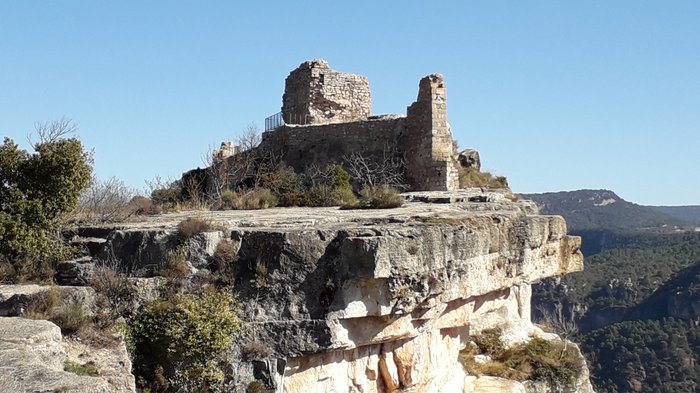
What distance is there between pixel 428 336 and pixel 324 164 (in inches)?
366

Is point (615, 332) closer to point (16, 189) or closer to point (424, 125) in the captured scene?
point (424, 125)

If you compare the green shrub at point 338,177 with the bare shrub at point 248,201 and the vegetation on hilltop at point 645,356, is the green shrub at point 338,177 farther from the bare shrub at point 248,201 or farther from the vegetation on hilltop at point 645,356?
the vegetation on hilltop at point 645,356

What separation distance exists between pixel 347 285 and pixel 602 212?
154514 mm

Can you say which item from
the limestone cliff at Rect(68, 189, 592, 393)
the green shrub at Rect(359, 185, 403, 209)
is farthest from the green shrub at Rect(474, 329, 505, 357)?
the limestone cliff at Rect(68, 189, 592, 393)

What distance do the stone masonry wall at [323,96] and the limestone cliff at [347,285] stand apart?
10654 mm

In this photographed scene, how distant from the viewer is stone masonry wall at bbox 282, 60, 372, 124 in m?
22.5

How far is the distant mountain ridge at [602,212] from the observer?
5723 inches

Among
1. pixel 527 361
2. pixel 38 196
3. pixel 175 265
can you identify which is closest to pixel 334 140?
pixel 527 361

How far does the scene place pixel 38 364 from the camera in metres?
6.81

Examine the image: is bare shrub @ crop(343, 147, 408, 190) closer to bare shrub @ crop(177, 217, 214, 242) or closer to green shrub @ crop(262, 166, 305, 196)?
green shrub @ crop(262, 166, 305, 196)

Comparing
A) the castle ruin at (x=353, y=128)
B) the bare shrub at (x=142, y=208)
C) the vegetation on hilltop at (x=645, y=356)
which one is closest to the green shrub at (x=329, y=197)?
the castle ruin at (x=353, y=128)

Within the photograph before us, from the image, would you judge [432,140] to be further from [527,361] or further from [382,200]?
[527,361]

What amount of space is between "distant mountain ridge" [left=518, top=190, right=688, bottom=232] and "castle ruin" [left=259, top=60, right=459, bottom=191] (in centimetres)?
11981

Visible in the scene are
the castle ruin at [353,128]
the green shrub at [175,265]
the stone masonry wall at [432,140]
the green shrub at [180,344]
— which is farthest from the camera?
the castle ruin at [353,128]
